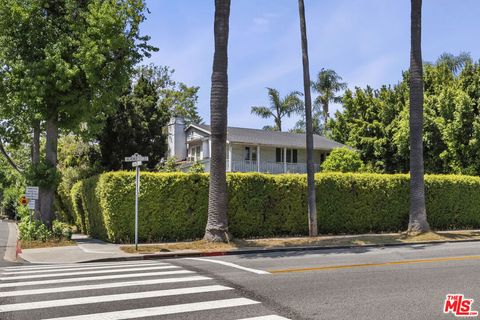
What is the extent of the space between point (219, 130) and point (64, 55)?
7.67 metres

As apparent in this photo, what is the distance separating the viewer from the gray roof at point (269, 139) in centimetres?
3728

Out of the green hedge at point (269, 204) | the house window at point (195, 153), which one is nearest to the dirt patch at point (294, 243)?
the green hedge at point (269, 204)

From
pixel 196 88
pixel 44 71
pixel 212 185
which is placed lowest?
pixel 212 185

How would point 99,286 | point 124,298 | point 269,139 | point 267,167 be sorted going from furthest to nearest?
point 269,139 < point 267,167 < point 99,286 < point 124,298

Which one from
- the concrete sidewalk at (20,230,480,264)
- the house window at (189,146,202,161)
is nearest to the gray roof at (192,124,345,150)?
the house window at (189,146,202,161)

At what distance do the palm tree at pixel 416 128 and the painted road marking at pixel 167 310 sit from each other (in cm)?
1516

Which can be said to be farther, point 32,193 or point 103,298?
point 32,193

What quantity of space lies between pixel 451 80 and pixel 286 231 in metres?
21.8

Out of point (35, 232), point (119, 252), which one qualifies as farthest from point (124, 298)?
point (35, 232)

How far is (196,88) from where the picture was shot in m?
56.4

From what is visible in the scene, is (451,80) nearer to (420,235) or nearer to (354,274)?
(420,235)

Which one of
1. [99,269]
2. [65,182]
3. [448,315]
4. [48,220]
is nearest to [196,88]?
[65,182]

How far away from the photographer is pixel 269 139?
3919 cm

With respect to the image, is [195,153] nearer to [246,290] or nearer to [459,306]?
[246,290]
